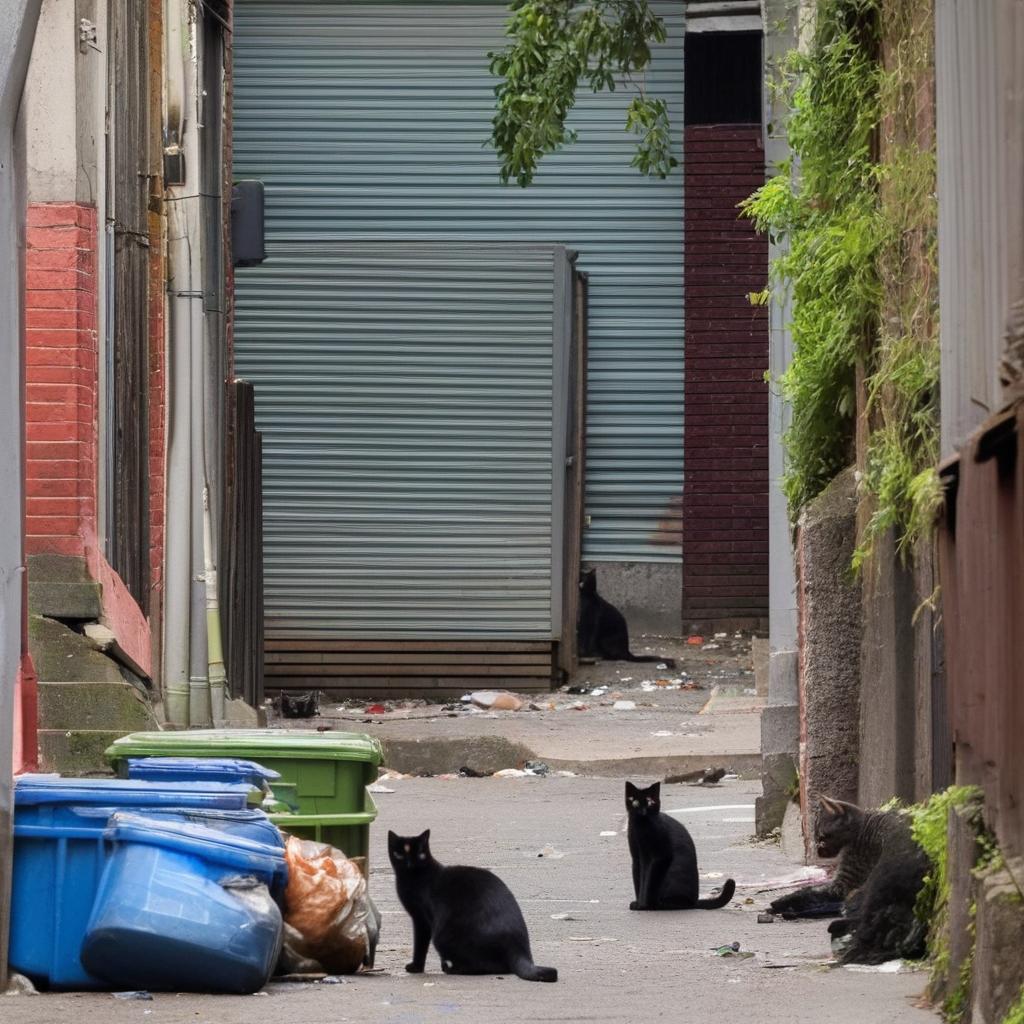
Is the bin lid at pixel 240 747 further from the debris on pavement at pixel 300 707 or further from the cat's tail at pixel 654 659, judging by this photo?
the cat's tail at pixel 654 659

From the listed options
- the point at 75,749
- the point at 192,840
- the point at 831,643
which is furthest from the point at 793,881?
the point at 192,840

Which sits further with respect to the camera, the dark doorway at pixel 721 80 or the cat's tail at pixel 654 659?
the dark doorway at pixel 721 80

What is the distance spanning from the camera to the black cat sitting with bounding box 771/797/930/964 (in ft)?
21.8

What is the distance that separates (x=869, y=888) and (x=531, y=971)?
1.20 meters

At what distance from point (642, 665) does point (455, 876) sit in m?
12.4

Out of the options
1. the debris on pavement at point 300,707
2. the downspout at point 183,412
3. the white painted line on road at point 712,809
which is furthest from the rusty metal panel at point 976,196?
the debris on pavement at point 300,707

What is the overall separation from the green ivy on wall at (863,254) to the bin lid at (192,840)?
2.49 m

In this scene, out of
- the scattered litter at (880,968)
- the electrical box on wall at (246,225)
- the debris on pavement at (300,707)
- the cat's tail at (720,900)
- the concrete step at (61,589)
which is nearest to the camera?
the scattered litter at (880,968)

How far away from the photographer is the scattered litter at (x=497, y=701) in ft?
57.9

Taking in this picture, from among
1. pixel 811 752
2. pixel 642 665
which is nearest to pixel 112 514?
pixel 811 752

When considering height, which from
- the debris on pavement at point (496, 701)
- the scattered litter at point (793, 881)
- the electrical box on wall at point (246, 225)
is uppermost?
the electrical box on wall at point (246, 225)

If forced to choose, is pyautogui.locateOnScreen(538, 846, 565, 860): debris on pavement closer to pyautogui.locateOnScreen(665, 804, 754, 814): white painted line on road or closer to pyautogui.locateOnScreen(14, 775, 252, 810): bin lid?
pyautogui.locateOnScreen(665, 804, 754, 814): white painted line on road

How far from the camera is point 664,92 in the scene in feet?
65.0

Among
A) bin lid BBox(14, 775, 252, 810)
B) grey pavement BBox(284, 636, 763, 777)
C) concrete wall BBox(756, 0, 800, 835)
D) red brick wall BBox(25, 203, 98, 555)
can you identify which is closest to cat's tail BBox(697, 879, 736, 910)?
concrete wall BBox(756, 0, 800, 835)
